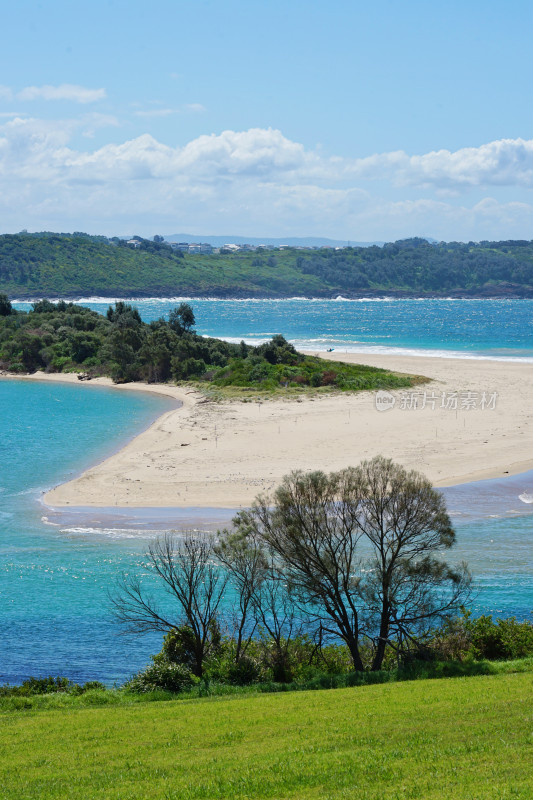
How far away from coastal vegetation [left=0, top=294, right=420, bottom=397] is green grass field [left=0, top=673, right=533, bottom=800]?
50614 millimetres

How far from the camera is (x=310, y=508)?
67.3 ft

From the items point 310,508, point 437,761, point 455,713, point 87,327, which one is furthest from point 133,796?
point 87,327

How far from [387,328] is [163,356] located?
6987 centimetres

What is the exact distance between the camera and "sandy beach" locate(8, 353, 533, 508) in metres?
38.0

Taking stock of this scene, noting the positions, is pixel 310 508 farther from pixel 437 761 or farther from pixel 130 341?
pixel 130 341

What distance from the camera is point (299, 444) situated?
46219 millimetres

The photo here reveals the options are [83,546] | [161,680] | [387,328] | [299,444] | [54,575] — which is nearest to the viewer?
[161,680]

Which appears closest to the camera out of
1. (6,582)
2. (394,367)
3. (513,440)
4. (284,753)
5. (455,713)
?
(284,753)

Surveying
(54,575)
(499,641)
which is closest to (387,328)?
(54,575)

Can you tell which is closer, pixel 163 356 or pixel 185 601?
pixel 185 601

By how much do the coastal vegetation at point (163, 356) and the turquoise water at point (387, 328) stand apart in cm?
2493

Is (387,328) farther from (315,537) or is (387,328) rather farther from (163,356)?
(315,537)

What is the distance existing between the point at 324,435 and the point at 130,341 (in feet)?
134

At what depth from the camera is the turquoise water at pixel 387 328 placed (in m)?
109
